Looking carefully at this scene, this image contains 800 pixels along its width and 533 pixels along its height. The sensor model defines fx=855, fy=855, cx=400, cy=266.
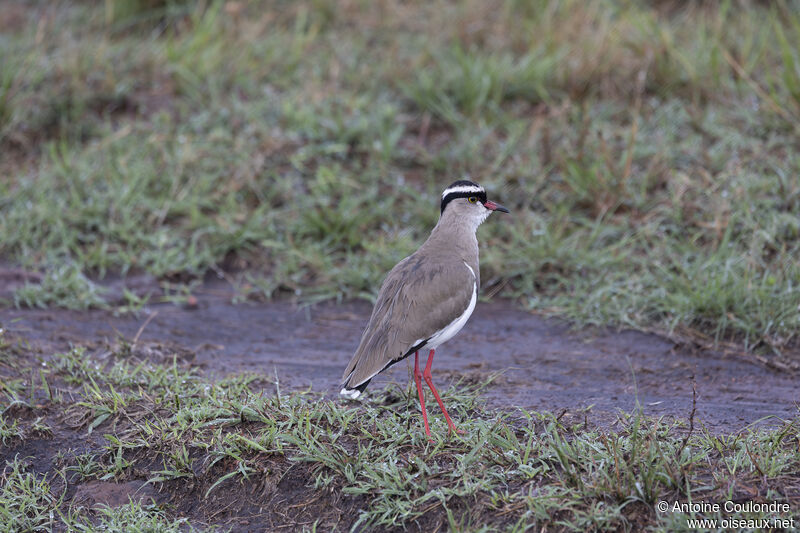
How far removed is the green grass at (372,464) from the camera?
343 cm

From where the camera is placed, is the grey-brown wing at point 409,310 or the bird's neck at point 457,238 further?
the bird's neck at point 457,238

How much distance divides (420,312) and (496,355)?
1.32 m

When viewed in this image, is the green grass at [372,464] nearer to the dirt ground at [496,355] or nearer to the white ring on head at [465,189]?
the dirt ground at [496,355]

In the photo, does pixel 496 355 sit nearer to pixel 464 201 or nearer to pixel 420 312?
pixel 464 201

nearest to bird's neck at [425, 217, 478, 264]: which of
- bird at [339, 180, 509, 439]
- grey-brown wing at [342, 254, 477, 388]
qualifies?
bird at [339, 180, 509, 439]

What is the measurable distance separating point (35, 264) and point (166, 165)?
141 centimetres

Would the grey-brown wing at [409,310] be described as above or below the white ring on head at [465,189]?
below

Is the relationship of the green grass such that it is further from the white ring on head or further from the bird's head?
the white ring on head

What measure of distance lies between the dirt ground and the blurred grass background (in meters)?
0.19

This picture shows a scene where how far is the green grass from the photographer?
3.43m

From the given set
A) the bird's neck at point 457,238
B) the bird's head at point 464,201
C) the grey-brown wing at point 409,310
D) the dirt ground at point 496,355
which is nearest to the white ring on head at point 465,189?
the bird's head at point 464,201

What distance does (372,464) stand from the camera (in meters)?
3.75

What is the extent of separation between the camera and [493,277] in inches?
241

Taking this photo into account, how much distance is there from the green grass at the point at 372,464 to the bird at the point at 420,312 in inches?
9.1
